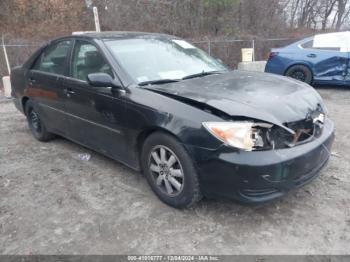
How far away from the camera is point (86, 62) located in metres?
3.95

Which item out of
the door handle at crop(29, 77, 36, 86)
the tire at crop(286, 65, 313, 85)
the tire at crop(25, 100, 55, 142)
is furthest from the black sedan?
the tire at crop(286, 65, 313, 85)

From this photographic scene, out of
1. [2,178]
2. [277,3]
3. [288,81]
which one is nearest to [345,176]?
[288,81]

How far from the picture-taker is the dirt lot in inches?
108

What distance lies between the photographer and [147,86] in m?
3.34

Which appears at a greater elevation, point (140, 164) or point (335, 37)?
point (335, 37)

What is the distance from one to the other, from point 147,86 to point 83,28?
13.6 metres

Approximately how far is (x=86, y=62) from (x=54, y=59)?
831mm

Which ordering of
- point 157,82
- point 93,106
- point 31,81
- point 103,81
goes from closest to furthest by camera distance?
point 103,81 < point 157,82 < point 93,106 < point 31,81

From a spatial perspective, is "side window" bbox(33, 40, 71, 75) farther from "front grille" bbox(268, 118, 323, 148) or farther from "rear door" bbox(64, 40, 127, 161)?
"front grille" bbox(268, 118, 323, 148)

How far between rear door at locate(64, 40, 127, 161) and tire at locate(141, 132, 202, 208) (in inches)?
16.2

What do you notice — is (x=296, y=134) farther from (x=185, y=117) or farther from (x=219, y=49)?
(x=219, y=49)

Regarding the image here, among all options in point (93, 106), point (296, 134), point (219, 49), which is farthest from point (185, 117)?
point (219, 49)

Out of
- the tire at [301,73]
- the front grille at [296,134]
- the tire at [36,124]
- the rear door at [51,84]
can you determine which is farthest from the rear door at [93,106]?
the tire at [301,73]

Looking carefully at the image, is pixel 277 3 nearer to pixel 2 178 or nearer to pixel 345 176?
pixel 345 176
